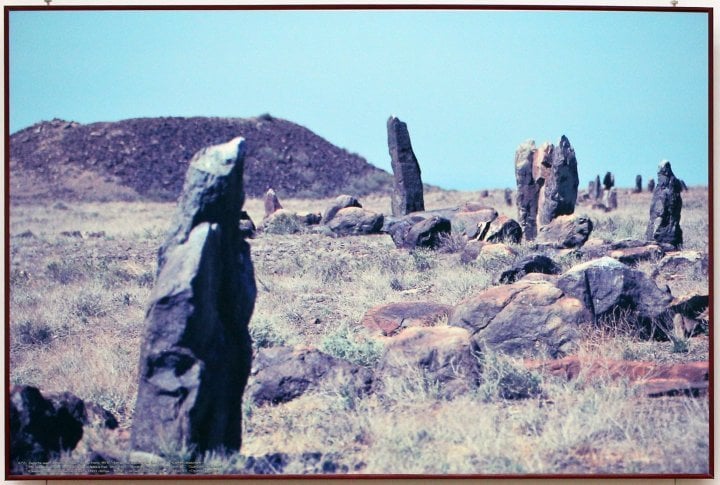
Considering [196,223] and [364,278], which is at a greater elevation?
[196,223]

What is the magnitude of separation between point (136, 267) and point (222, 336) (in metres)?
7.83

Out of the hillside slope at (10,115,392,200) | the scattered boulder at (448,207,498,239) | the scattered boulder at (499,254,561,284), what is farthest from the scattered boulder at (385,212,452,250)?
the hillside slope at (10,115,392,200)

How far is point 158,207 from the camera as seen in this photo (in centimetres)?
2794

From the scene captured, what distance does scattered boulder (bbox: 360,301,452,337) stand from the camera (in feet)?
30.6

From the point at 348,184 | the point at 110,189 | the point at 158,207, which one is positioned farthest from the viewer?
the point at 348,184

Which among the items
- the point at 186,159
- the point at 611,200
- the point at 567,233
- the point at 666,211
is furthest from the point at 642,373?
the point at 186,159

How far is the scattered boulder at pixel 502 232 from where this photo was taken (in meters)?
15.3

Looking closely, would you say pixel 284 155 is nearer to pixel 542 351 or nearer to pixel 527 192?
pixel 527 192

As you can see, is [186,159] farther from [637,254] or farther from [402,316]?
[402,316]

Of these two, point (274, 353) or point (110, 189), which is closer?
point (274, 353)

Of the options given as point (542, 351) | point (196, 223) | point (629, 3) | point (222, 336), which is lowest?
point (542, 351)

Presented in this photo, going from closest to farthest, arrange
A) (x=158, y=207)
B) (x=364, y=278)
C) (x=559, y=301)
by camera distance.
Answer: (x=559, y=301) → (x=364, y=278) → (x=158, y=207)

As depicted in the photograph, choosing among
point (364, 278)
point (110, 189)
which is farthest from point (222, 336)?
point (110, 189)

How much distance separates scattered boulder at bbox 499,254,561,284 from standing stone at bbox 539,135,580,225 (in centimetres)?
551
